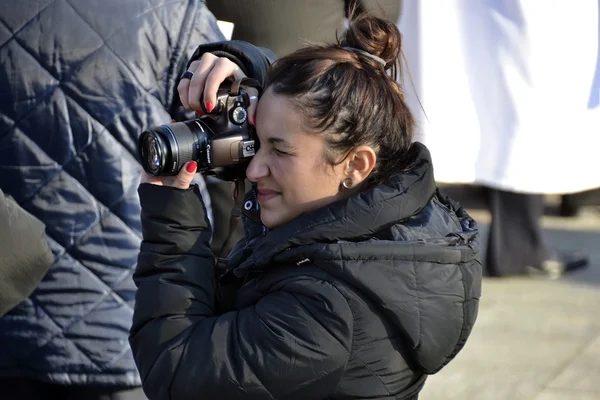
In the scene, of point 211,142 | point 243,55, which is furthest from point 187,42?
point 211,142

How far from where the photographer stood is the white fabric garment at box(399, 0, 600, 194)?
4824mm

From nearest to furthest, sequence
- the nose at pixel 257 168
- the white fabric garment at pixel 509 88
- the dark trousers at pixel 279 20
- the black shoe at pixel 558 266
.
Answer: the nose at pixel 257 168, the dark trousers at pixel 279 20, the white fabric garment at pixel 509 88, the black shoe at pixel 558 266

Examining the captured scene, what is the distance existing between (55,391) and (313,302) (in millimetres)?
876

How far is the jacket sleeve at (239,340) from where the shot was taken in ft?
5.61

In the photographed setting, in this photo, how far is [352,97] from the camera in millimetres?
1805

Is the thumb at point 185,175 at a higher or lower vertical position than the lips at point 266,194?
higher

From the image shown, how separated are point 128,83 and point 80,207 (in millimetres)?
275

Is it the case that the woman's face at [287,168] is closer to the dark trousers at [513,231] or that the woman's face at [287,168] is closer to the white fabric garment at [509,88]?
the white fabric garment at [509,88]

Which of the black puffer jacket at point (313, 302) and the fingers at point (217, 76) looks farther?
the fingers at point (217, 76)

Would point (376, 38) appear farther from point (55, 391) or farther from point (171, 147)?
point (55, 391)

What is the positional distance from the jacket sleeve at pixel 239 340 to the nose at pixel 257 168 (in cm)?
19

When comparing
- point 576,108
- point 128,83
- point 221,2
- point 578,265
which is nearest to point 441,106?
point 576,108

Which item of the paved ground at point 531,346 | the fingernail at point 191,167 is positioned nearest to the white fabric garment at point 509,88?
the paved ground at point 531,346

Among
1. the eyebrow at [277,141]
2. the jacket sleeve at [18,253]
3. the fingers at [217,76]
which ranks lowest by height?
the jacket sleeve at [18,253]
